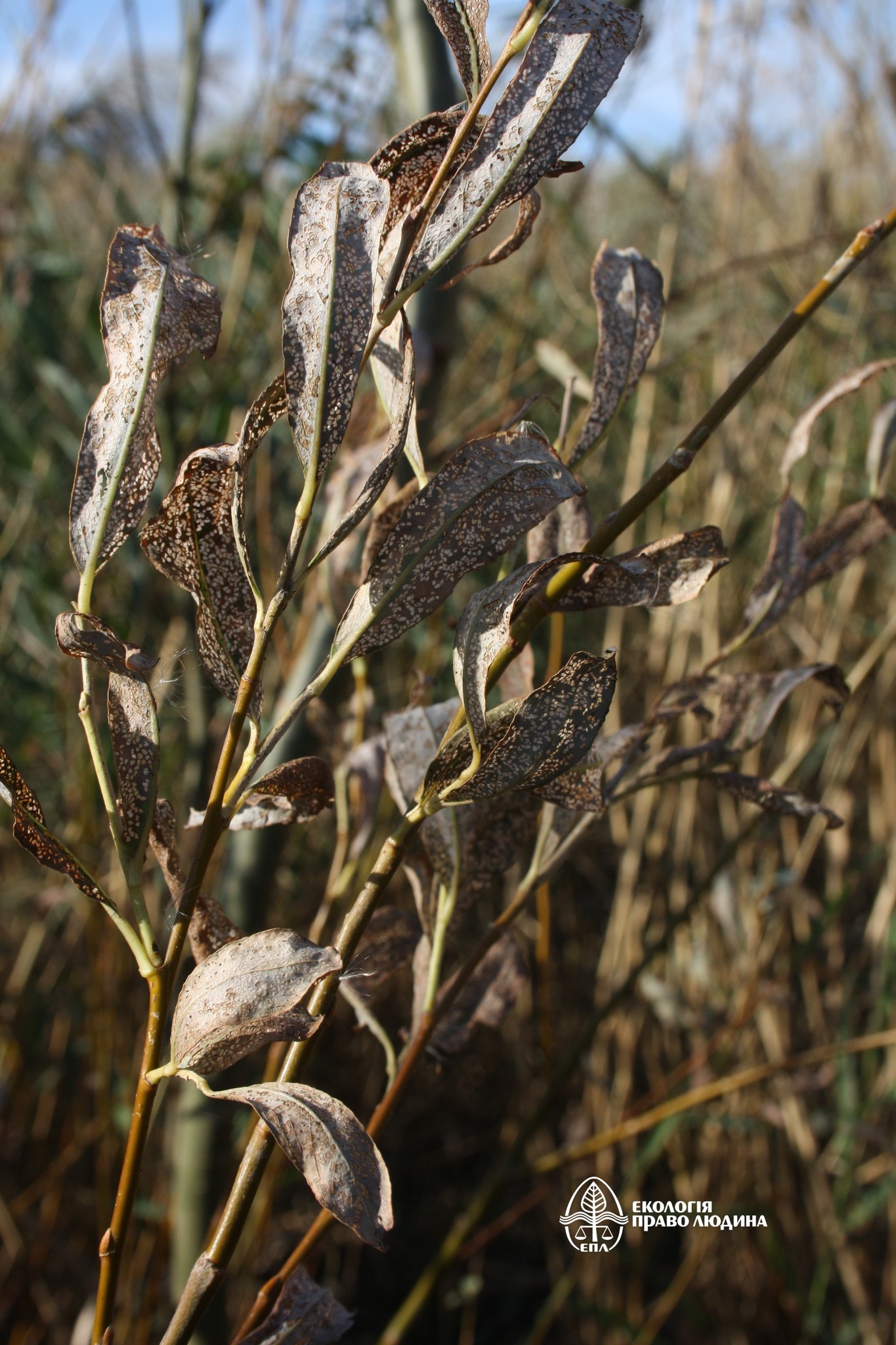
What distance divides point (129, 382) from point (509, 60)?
120 millimetres

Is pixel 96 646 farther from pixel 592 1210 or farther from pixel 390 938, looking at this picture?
pixel 592 1210

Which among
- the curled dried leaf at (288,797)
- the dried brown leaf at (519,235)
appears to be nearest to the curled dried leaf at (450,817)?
the curled dried leaf at (288,797)

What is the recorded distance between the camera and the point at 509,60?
219 millimetres

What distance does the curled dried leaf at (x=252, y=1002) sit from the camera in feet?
0.70

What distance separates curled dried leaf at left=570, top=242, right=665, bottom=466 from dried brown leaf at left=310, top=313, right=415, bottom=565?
0.22 feet

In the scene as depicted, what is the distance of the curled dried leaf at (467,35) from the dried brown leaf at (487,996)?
277 millimetres

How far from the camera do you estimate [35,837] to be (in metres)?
0.24

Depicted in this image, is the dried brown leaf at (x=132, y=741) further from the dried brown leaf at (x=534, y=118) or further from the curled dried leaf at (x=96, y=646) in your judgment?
the dried brown leaf at (x=534, y=118)

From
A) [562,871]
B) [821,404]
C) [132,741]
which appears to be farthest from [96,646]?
[562,871]

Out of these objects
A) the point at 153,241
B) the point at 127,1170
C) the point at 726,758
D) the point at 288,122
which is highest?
the point at 288,122

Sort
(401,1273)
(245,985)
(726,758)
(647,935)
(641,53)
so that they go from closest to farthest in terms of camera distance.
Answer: (245,985) → (726,758) → (641,53) → (647,935) → (401,1273)

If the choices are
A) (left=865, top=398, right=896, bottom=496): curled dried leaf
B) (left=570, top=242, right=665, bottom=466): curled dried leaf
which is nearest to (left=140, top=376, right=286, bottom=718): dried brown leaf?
(left=570, top=242, right=665, bottom=466): curled dried leaf

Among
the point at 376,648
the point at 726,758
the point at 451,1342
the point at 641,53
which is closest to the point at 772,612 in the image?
the point at 726,758

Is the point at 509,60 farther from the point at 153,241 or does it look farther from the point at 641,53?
the point at 641,53
